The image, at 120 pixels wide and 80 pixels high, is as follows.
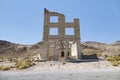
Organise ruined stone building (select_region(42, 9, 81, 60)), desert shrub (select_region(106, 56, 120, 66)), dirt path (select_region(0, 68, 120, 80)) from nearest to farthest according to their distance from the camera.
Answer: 1. dirt path (select_region(0, 68, 120, 80))
2. desert shrub (select_region(106, 56, 120, 66))
3. ruined stone building (select_region(42, 9, 81, 60))

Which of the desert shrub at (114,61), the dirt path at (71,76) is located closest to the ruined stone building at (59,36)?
the desert shrub at (114,61)

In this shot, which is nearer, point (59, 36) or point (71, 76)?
point (71, 76)

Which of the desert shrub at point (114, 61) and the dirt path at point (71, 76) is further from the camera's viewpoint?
the desert shrub at point (114, 61)

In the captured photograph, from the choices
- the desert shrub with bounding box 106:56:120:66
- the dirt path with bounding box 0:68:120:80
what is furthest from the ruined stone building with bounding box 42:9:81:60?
the dirt path with bounding box 0:68:120:80

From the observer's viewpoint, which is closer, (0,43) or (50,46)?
(50,46)

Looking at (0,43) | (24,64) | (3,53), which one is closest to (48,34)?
(24,64)

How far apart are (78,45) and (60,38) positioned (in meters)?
4.29

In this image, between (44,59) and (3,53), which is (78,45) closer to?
(44,59)

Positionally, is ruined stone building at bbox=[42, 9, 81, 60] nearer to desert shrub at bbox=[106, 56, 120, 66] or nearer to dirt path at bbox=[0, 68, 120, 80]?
desert shrub at bbox=[106, 56, 120, 66]

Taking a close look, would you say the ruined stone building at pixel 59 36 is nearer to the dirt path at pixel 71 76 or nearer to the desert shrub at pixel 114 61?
the desert shrub at pixel 114 61

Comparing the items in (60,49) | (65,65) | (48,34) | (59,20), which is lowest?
(65,65)

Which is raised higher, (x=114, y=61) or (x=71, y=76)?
(x=114, y=61)

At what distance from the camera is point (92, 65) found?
1362 inches

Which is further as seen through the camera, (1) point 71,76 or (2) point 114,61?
(2) point 114,61
